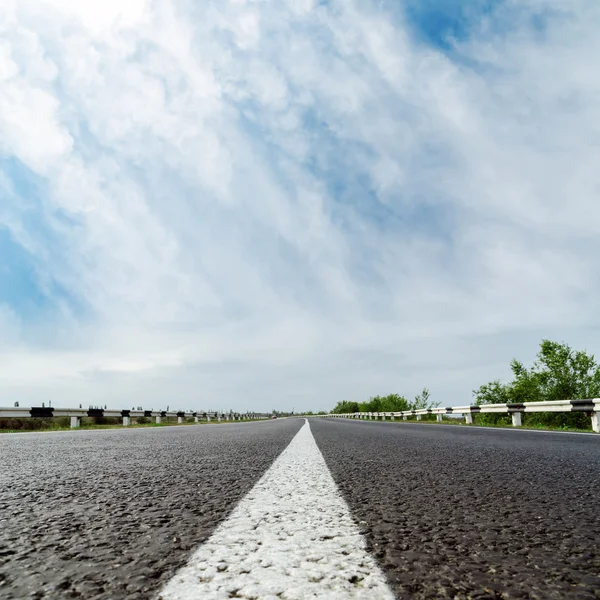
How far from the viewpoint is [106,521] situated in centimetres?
206

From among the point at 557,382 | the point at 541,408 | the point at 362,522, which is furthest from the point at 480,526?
the point at 557,382

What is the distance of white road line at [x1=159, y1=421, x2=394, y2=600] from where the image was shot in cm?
123

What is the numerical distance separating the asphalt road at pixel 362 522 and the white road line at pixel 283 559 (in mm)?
55

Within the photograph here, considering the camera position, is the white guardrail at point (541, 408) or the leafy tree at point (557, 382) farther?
the leafy tree at point (557, 382)

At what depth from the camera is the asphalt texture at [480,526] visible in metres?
1.36

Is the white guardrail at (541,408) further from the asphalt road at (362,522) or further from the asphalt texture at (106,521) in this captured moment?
the asphalt texture at (106,521)

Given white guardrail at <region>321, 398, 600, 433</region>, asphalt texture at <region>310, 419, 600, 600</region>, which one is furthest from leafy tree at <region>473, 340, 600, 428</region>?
asphalt texture at <region>310, 419, 600, 600</region>

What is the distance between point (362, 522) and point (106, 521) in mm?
1066

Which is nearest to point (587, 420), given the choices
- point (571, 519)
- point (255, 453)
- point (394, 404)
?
point (255, 453)

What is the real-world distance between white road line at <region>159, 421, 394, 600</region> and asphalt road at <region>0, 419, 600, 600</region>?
0.05m

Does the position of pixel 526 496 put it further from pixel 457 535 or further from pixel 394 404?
pixel 394 404

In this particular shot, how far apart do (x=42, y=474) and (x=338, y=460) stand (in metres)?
2.48

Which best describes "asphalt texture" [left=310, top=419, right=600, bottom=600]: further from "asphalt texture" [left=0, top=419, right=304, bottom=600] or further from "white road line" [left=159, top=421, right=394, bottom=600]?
"asphalt texture" [left=0, top=419, right=304, bottom=600]

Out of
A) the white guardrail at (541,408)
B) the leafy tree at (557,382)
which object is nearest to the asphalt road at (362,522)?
the white guardrail at (541,408)
